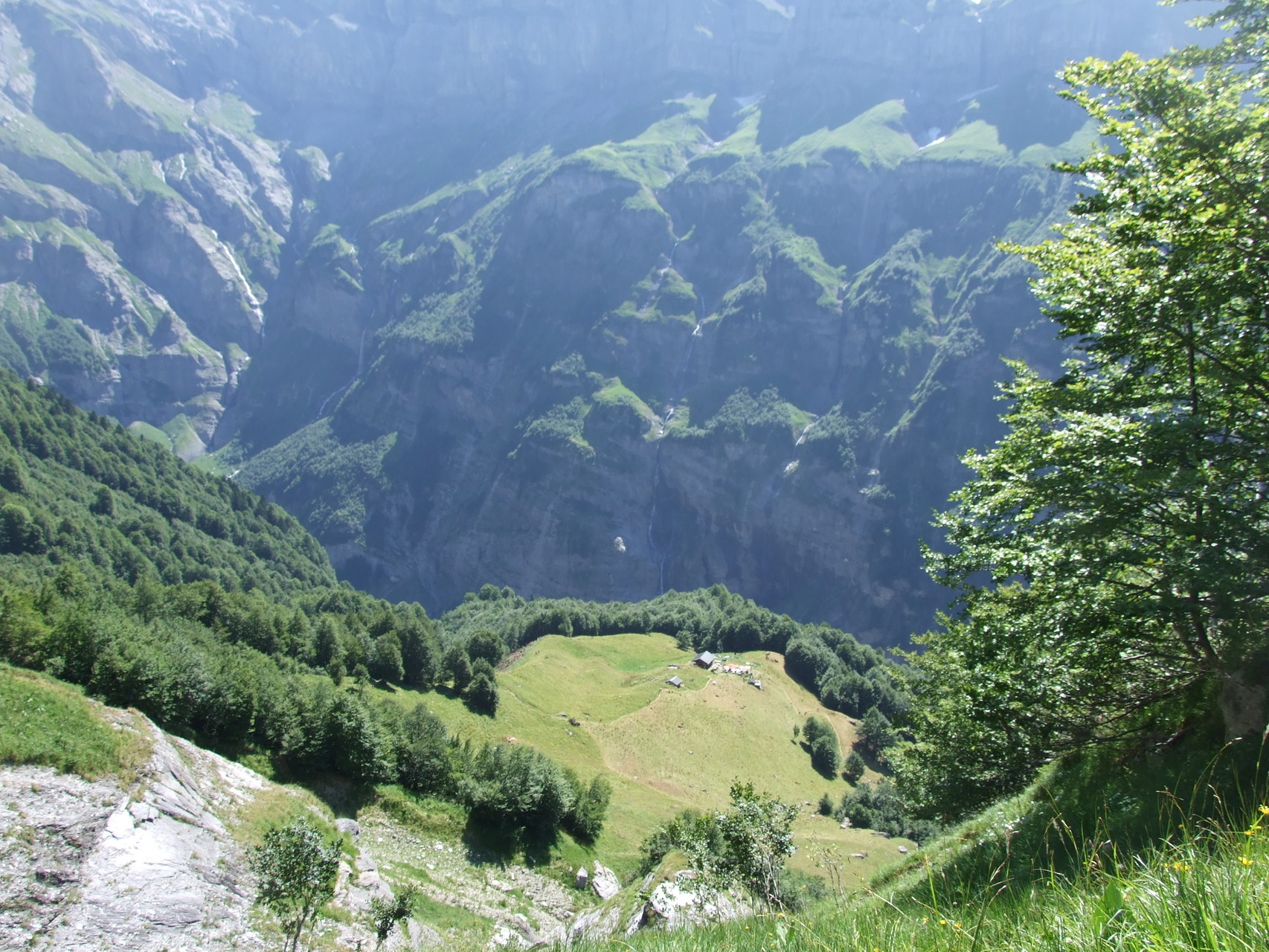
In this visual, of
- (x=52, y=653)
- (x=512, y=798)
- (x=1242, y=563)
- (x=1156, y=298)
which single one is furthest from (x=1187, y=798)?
(x=52, y=653)

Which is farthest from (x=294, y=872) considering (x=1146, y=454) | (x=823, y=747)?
(x=823, y=747)

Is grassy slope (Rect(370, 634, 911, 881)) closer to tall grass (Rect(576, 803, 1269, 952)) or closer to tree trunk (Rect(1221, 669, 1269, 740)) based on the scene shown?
tree trunk (Rect(1221, 669, 1269, 740))

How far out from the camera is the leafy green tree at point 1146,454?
1260 centimetres

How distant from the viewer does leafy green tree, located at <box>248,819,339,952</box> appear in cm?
2400

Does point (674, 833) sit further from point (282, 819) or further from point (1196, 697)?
point (1196, 697)

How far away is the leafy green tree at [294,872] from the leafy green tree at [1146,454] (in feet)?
69.6

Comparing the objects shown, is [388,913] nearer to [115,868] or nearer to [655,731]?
[115,868]

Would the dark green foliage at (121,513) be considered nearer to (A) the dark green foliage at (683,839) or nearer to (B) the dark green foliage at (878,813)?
(A) the dark green foliage at (683,839)

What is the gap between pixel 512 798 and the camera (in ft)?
154

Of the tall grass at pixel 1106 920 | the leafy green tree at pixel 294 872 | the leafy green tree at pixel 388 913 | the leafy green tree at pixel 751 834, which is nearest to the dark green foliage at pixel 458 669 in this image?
the leafy green tree at pixel 388 913

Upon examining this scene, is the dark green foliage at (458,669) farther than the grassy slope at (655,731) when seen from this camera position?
Yes

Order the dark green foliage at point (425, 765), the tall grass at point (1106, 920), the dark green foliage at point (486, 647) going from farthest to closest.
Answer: the dark green foliage at point (486, 647)
the dark green foliage at point (425, 765)
the tall grass at point (1106, 920)

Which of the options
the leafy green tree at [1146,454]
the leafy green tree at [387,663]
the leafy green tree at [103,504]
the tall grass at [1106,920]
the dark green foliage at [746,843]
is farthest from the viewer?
the leafy green tree at [103,504]

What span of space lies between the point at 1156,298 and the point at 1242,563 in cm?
512
